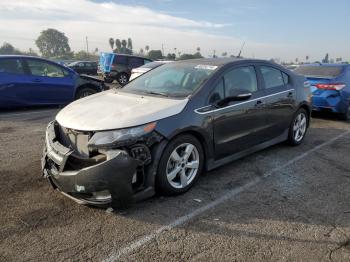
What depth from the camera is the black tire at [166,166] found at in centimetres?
387

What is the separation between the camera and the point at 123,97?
4668mm

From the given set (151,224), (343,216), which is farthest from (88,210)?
(343,216)

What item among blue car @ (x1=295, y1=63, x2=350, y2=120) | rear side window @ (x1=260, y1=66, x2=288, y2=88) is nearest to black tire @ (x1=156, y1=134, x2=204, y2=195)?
rear side window @ (x1=260, y1=66, x2=288, y2=88)

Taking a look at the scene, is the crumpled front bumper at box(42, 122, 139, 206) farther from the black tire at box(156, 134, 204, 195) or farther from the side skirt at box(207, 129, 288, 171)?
the side skirt at box(207, 129, 288, 171)

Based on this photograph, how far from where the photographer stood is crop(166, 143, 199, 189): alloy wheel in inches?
160

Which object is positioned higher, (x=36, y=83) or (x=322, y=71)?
(x=322, y=71)

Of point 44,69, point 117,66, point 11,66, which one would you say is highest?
point 11,66

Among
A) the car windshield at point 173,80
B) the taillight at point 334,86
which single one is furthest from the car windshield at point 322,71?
the car windshield at point 173,80

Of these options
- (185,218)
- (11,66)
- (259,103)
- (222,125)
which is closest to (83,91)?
(11,66)

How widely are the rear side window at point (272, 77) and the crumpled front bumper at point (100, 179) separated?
2.92m

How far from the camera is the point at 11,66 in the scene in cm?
927

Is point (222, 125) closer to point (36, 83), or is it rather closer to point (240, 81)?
point (240, 81)

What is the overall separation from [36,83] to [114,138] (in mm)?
6865

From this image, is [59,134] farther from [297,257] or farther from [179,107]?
[297,257]
